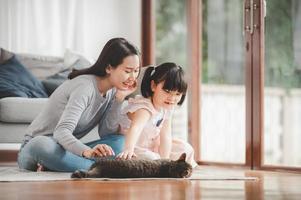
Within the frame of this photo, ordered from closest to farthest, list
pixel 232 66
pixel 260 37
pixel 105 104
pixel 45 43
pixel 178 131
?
pixel 105 104, pixel 260 37, pixel 232 66, pixel 178 131, pixel 45 43

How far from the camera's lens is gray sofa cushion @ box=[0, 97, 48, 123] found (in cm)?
344

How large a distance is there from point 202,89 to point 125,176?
1891mm

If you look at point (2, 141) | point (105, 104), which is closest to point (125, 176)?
point (105, 104)

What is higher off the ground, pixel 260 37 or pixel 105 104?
pixel 260 37

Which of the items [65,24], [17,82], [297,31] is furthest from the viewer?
[65,24]

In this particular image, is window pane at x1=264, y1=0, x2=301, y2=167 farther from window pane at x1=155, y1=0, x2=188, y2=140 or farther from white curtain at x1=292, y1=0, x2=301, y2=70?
window pane at x1=155, y1=0, x2=188, y2=140

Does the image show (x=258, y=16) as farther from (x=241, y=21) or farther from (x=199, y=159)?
(x=199, y=159)

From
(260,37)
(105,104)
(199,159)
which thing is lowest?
(199,159)

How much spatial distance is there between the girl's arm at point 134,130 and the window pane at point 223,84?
139 cm

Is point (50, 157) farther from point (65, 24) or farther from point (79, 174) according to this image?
point (65, 24)

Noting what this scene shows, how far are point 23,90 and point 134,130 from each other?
1.32 meters

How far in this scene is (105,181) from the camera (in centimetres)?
226

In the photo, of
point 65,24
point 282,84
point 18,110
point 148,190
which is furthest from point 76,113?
point 65,24

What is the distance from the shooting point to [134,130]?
8.63 feet
